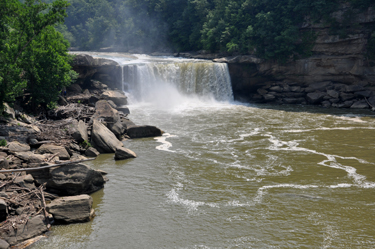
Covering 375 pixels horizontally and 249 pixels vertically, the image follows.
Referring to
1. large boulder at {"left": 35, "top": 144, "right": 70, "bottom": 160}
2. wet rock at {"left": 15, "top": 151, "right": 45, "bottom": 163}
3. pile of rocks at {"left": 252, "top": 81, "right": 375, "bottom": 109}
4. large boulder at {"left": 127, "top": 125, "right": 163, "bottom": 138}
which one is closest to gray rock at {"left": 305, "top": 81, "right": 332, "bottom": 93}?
pile of rocks at {"left": 252, "top": 81, "right": 375, "bottom": 109}

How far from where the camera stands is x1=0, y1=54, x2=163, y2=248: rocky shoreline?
8719 mm

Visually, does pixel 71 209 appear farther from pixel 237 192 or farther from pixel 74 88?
pixel 74 88

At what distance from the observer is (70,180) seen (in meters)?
10.5

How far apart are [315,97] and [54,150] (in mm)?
25451

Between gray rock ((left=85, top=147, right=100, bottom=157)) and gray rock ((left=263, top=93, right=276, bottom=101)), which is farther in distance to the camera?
gray rock ((left=263, top=93, right=276, bottom=101))

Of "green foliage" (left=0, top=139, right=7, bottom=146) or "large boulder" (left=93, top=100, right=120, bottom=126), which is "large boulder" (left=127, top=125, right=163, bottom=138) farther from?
"green foliage" (left=0, top=139, right=7, bottom=146)

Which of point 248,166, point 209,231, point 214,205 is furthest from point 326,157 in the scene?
point 209,231

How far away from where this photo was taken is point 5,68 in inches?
540

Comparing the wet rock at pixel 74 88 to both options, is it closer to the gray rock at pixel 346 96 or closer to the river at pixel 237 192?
the river at pixel 237 192

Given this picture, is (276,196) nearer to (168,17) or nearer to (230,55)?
(230,55)

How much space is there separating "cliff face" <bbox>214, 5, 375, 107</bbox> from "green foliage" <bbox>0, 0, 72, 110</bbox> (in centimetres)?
1979

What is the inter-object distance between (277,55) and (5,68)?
26.1 metres

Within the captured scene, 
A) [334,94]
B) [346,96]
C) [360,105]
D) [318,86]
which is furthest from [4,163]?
[346,96]

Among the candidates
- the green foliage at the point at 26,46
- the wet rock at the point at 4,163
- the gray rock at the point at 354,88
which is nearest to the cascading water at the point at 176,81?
the gray rock at the point at 354,88
